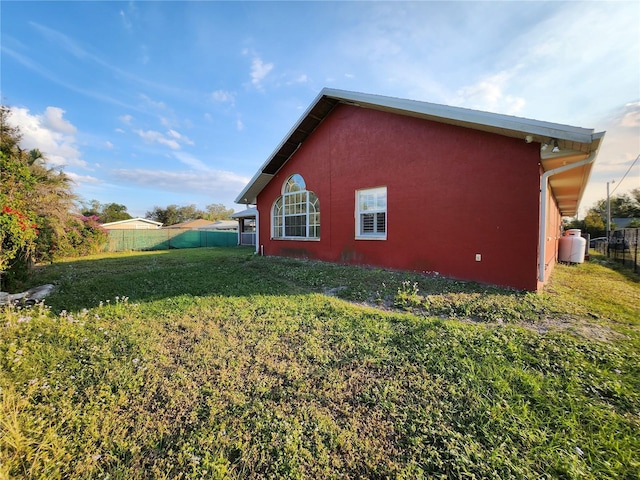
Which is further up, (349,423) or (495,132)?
(495,132)

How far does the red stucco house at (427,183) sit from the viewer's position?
215 inches

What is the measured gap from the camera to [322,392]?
249 centimetres

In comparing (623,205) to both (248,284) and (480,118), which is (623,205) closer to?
(480,118)

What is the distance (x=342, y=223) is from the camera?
8.92 m

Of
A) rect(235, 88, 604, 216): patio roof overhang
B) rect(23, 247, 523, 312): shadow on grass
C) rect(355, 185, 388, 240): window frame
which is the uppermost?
rect(235, 88, 604, 216): patio roof overhang

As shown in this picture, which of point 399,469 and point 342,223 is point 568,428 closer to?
point 399,469

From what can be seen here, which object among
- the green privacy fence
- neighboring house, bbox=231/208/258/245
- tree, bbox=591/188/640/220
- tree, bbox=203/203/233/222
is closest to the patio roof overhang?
neighboring house, bbox=231/208/258/245

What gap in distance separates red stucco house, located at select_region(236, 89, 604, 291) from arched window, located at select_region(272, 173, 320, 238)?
63 millimetres

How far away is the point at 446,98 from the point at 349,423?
9062 mm

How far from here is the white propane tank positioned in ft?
36.0

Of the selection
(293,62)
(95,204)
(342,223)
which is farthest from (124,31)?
(95,204)

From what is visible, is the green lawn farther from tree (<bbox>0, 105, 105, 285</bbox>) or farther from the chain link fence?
the chain link fence

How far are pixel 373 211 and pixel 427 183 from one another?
1847 mm

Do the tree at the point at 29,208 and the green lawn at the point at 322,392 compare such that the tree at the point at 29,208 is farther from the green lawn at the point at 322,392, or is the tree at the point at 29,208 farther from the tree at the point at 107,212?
the tree at the point at 107,212
